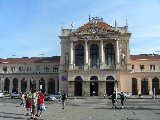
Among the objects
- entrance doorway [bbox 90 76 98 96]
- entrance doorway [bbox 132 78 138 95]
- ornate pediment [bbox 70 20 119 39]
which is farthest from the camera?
entrance doorway [bbox 132 78 138 95]

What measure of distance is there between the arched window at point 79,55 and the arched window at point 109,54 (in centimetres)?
607

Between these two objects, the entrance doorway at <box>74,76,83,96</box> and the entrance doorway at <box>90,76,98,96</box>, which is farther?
the entrance doorway at <box>74,76,83,96</box>

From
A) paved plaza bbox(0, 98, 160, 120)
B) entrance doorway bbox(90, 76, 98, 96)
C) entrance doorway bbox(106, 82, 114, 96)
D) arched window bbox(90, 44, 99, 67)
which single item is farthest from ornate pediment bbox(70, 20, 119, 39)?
paved plaza bbox(0, 98, 160, 120)

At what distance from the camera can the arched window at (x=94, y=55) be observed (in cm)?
6669

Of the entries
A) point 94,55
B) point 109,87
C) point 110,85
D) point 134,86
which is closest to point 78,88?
point 109,87

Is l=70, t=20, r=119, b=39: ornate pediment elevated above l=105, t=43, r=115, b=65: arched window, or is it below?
above

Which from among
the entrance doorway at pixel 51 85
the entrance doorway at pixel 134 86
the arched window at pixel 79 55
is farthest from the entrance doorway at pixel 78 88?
the entrance doorway at pixel 134 86

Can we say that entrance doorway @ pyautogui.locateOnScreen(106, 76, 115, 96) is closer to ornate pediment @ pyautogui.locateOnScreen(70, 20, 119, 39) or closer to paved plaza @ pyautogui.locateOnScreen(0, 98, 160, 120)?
ornate pediment @ pyautogui.locateOnScreen(70, 20, 119, 39)

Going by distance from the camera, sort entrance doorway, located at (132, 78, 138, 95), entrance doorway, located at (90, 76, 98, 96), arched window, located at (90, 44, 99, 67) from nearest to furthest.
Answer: entrance doorway, located at (90, 76, 98, 96), arched window, located at (90, 44, 99, 67), entrance doorway, located at (132, 78, 138, 95)

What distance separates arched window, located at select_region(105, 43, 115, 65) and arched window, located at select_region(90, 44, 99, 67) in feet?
7.43

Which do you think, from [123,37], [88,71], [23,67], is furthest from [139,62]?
[23,67]

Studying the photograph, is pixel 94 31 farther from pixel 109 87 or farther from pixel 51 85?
pixel 51 85

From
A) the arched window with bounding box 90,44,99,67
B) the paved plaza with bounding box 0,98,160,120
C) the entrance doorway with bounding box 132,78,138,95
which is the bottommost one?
the paved plaza with bounding box 0,98,160,120

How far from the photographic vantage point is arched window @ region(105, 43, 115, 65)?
6634 centimetres
